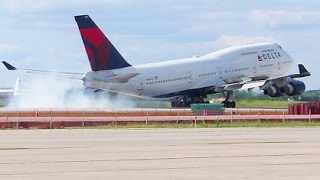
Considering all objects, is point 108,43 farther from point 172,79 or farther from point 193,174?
point 193,174

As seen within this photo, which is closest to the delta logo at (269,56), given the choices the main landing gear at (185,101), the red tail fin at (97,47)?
Answer: the main landing gear at (185,101)

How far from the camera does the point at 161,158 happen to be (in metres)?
25.5

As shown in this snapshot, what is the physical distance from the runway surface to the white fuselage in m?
50.5

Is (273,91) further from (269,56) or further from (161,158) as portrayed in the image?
(161,158)

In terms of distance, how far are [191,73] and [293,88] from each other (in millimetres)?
10627

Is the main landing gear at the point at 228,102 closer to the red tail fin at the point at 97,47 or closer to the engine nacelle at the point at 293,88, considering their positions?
the engine nacelle at the point at 293,88

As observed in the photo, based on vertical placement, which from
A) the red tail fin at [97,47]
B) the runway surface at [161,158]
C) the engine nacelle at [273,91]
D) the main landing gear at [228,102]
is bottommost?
the runway surface at [161,158]

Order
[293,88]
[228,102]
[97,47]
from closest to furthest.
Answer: [97,47]
[293,88]
[228,102]

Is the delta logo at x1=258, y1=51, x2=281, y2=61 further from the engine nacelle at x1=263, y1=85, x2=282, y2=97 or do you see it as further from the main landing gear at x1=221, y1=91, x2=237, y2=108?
the main landing gear at x1=221, y1=91, x2=237, y2=108

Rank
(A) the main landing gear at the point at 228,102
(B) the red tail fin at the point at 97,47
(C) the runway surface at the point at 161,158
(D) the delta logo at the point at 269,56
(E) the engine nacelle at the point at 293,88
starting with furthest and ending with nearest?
(D) the delta logo at the point at 269,56 → (A) the main landing gear at the point at 228,102 → (E) the engine nacelle at the point at 293,88 → (B) the red tail fin at the point at 97,47 → (C) the runway surface at the point at 161,158

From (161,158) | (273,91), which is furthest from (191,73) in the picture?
(161,158)

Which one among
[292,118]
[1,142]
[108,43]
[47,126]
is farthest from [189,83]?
[1,142]

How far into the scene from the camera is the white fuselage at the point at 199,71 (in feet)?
286

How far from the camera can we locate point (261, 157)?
84.5ft
